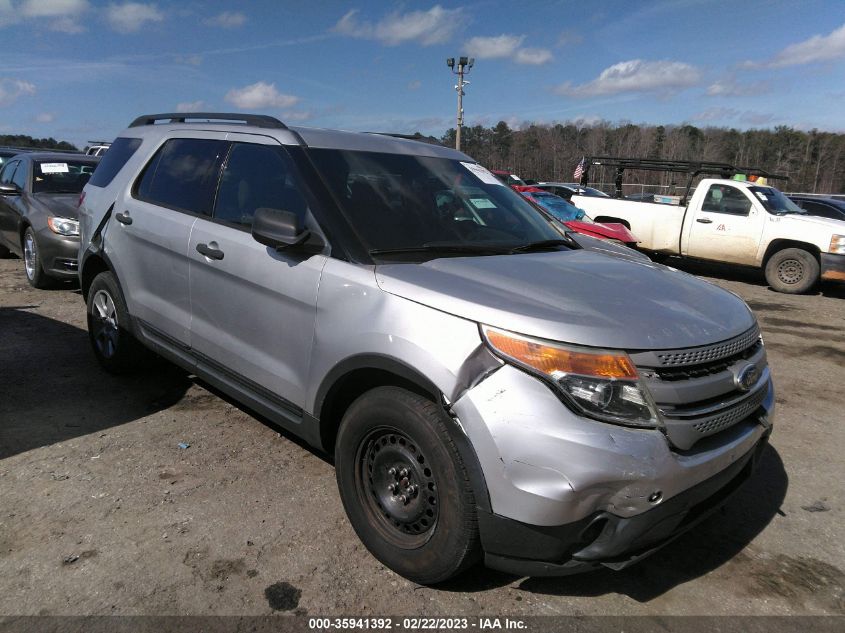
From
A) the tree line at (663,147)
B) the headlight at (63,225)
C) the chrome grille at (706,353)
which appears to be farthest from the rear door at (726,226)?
the tree line at (663,147)

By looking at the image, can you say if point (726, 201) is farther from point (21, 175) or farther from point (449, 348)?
point (21, 175)

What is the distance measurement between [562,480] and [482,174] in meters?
2.41

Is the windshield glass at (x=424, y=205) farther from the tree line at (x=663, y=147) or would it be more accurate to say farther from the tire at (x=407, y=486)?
the tree line at (x=663, y=147)

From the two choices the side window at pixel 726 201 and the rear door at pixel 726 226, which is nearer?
the rear door at pixel 726 226

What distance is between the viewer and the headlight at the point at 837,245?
33.3 feet

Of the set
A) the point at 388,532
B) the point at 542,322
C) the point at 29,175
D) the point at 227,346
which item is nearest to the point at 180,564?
the point at 388,532

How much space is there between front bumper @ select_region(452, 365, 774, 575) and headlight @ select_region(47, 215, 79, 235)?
22.1ft

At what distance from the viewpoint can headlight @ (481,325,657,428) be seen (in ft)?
7.16

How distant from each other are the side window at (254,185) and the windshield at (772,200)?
34.0ft

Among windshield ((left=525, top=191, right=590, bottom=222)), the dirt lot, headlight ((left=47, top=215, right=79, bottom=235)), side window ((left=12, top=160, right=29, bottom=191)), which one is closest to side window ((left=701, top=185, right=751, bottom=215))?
windshield ((left=525, top=191, right=590, bottom=222))

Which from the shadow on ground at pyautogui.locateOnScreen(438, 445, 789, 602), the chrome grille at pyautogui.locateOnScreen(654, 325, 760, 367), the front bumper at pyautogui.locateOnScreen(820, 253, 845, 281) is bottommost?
the shadow on ground at pyautogui.locateOnScreen(438, 445, 789, 602)

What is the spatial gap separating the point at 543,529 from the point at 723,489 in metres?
0.93

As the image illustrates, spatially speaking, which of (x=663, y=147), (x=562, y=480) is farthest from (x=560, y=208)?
(x=663, y=147)

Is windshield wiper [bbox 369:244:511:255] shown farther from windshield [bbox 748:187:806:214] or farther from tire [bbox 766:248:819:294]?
windshield [bbox 748:187:806:214]
